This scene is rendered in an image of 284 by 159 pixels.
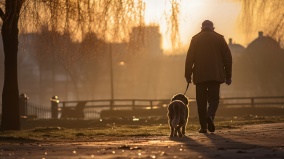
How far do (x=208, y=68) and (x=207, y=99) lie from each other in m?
0.60

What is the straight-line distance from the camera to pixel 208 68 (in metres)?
15.1

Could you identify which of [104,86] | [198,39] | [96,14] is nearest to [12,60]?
[96,14]

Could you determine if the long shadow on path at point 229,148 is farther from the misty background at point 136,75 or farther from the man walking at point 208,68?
the misty background at point 136,75

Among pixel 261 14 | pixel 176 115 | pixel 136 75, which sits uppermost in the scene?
pixel 261 14

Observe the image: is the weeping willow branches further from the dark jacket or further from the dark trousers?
the dark trousers

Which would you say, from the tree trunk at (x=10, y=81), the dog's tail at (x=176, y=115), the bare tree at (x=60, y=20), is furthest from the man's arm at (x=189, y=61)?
the tree trunk at (x=10, y=81)

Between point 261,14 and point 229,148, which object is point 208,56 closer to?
point 229,148

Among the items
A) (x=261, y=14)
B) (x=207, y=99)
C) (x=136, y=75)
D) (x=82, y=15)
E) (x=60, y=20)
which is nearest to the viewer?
(x=207, y=99)

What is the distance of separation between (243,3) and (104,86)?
100.0 m

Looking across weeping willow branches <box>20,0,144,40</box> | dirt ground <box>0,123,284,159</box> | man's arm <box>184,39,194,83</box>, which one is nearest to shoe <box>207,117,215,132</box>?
man's arm <box>184,39,194,83</box>

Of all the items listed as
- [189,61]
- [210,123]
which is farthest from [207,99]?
[189,61]

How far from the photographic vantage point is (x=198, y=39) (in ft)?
50.6

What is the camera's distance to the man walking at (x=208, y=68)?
1511 centimetres

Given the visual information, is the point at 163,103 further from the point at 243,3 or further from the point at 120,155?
the point at 120,155
